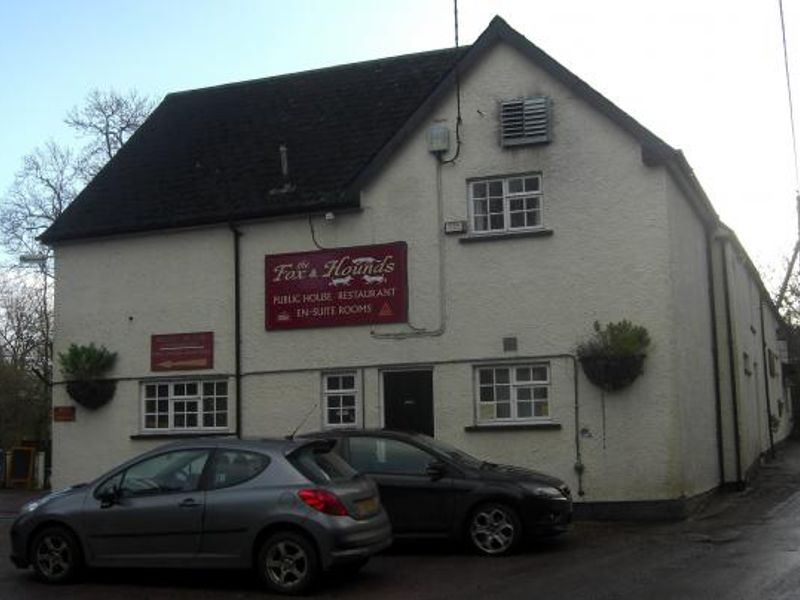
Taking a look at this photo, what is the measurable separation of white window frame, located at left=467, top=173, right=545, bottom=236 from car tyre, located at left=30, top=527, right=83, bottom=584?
8.47 m

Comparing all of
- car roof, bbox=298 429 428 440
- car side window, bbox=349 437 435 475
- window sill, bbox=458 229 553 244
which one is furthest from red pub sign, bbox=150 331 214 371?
car side window, bbox=349 437 435 475

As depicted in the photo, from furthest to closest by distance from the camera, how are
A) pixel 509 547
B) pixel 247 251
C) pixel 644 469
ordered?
pixel 247 251 < pixel 644 469 < pixel 509 547

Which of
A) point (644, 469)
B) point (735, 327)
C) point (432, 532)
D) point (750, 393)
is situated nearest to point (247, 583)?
point (432, 532)

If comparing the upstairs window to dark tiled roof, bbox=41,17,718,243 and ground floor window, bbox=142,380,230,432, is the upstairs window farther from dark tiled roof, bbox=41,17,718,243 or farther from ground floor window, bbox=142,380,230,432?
ground floor window, bbox=142,380,230,432

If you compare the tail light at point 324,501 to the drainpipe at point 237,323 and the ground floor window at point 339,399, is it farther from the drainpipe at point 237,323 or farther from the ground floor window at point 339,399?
the drainpipe at point 237,323

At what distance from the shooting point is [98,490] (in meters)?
9.71

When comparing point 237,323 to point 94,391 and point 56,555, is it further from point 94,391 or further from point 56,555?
point 56,555

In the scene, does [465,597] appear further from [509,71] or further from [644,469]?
[509,71]

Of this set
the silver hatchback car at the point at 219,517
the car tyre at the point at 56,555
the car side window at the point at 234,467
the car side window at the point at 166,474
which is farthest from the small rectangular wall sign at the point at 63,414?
the car side window at the point at 234,467

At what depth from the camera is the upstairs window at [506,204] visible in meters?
15.6

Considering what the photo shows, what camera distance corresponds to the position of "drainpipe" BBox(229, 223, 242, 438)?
A: 55.7 feet

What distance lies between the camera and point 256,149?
19.2m

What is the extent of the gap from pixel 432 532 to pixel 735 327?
11.6m

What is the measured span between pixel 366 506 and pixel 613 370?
20.6 feet
